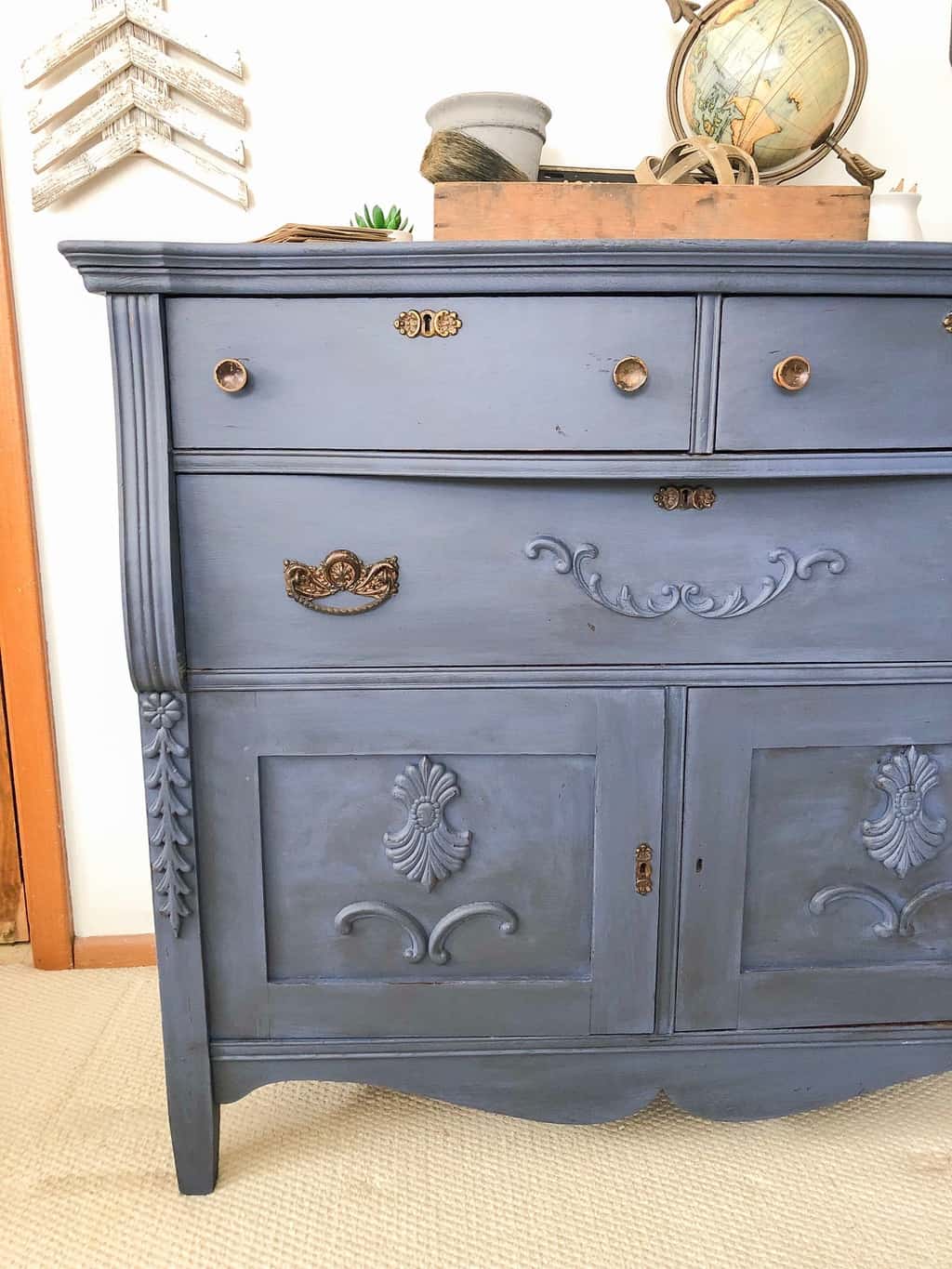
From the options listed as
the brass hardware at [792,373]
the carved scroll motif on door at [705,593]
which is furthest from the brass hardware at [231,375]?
the brass hardware at [792,373]

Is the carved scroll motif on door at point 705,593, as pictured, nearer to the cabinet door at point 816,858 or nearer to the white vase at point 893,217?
the cabinet door at point 816,858

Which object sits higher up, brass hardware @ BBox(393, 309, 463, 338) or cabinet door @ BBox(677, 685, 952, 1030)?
brass hardware @ BBox(393, 309, 463, 338)

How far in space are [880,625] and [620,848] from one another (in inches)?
15.2

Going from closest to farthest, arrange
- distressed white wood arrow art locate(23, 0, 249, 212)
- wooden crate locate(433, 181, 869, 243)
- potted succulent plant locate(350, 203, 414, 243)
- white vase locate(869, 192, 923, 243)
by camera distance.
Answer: wooden crate locate(433, 181, 869, 243) < white vase locate(869, 192, 923, 243) < potted succulent plant locate(350, 203, 414, 243) < distressed white wood arrow art locate(23, 0, 249, 212)

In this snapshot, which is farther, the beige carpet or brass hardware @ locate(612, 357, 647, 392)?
the beige carpet

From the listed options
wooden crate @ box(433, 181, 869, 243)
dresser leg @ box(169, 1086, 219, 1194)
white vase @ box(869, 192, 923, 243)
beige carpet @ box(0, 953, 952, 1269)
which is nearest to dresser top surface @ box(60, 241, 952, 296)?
wooden crate @ box(433, 181, 869, 243)

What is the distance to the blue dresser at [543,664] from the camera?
907 millimetres

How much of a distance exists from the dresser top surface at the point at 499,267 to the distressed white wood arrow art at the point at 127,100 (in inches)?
23.1

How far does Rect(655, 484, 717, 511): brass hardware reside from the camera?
958 mm

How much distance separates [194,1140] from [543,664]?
2.37 ft

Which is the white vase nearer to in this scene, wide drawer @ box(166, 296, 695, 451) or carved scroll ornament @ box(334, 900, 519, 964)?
wide drawer @ box(166, 296, 695, 451)

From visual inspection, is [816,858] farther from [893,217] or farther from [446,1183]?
[893,217]

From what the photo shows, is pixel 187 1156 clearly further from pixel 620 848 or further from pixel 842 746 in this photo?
pixel 842 746

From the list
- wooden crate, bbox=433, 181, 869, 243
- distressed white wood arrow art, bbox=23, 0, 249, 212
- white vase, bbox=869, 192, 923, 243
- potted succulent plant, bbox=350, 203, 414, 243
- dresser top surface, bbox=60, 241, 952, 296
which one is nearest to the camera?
dresser top surface, bbox=60, 241, 952, 296
